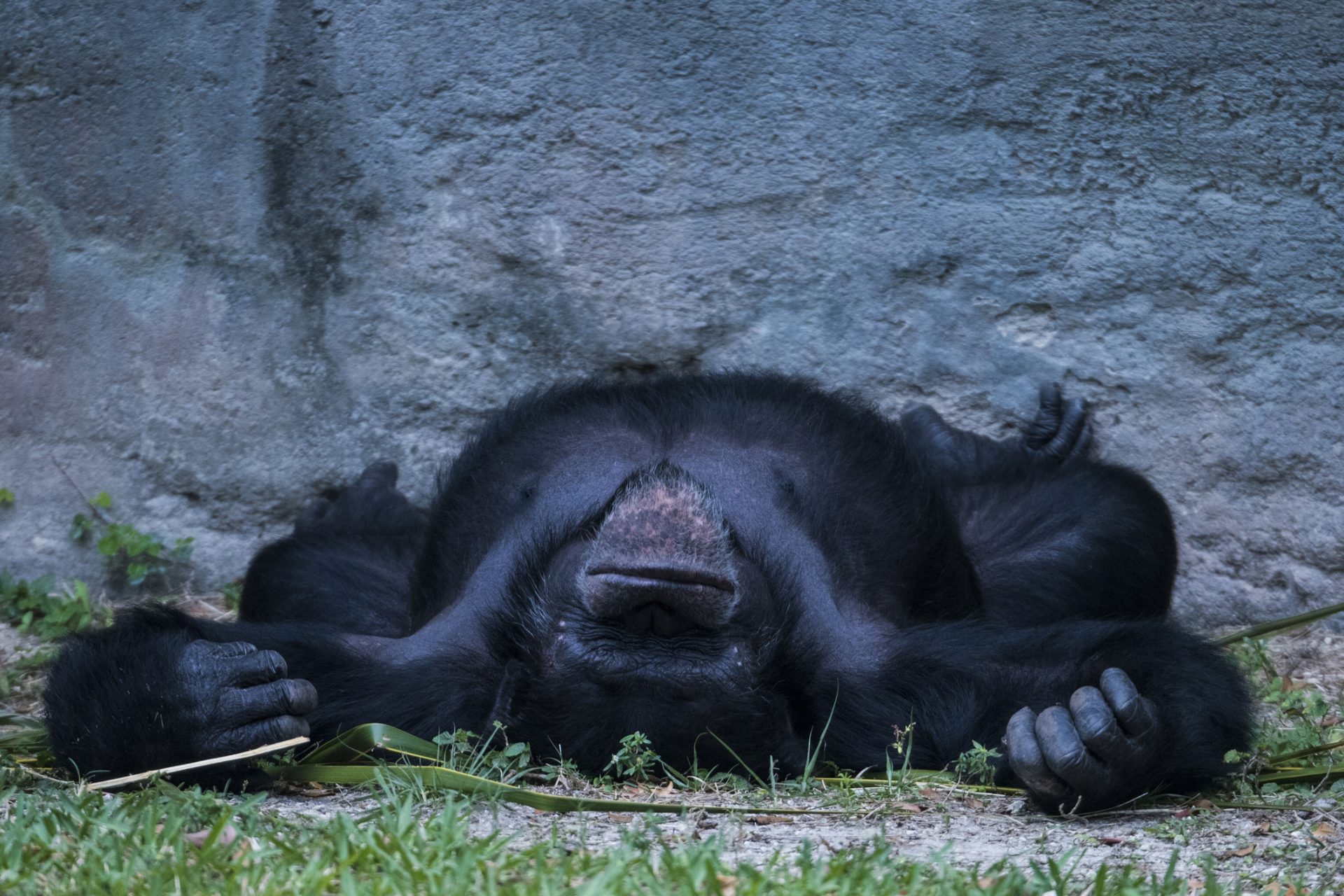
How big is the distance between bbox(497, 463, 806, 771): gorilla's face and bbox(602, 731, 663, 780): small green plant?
1.8 inches

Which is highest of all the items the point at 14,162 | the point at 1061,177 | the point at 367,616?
the point at 1061,177

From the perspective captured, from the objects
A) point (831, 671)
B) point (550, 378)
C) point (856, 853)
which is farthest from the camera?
point (550, 378)

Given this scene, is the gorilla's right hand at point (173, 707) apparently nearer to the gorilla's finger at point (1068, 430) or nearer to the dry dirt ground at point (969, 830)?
the dry dirt ground at point (969, 830)

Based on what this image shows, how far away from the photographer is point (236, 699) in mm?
3039

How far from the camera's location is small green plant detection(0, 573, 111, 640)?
4.71 metres

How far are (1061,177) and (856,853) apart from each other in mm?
3036

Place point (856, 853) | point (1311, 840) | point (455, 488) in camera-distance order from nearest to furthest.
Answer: point (856, 853)
point (1311, 840)
point (455, 488)

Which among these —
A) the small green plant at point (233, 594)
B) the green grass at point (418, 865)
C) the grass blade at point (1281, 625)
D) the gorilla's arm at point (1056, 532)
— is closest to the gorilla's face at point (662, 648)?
the green grass at point (418, 865)

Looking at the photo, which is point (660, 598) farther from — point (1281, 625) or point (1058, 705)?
point (1281, 625)

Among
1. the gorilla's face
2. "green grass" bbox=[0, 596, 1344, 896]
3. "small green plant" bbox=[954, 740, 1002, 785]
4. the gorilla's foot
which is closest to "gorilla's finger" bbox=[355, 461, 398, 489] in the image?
the gorilla's face

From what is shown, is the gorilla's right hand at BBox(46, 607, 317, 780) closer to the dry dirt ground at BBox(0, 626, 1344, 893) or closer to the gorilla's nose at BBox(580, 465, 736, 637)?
the dry dirt ground at BBox(0, 626, 1344, 893)

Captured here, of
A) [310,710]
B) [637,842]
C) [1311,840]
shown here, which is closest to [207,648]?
[310,710]

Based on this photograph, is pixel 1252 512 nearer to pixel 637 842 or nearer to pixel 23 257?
pixel 637 842

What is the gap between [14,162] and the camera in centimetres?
487
